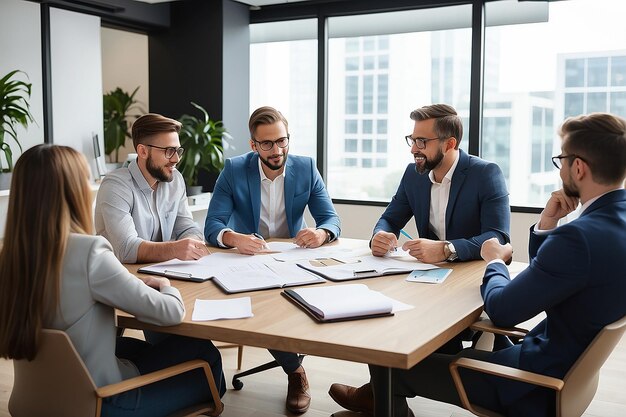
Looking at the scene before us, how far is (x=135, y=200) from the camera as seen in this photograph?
2.92m

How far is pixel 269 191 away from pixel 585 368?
2.05m

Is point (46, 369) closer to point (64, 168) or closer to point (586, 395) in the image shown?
point (64, 168)

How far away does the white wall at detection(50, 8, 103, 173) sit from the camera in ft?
18.1

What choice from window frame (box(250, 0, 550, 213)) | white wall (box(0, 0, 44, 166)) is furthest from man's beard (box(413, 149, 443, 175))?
white wall (box(0, 0, 44, 166))

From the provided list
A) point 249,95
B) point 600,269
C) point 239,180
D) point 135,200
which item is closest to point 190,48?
point 249,95

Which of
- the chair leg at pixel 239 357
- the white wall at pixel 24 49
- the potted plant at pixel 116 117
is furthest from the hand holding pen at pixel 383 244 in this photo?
the potted plant at pixel 116 117

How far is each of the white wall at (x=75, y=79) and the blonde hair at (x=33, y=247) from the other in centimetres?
399

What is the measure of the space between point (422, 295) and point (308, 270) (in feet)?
1.74

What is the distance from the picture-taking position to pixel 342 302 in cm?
197

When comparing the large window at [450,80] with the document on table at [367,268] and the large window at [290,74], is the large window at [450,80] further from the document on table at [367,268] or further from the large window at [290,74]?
the document on table at [367,268]

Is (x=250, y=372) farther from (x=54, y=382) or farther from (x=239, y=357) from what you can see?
(x=54, y=382)

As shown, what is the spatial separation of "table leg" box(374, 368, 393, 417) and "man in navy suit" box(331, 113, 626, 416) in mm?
33

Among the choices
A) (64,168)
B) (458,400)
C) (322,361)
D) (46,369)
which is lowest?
(322,361)

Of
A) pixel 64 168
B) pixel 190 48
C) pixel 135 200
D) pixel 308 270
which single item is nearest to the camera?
pixel 64 168
